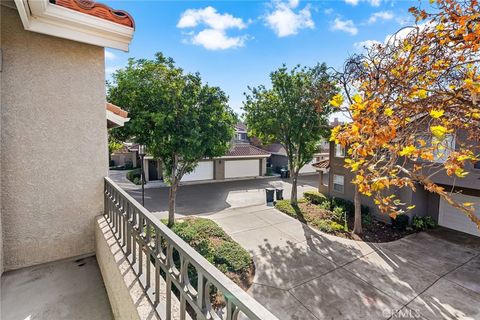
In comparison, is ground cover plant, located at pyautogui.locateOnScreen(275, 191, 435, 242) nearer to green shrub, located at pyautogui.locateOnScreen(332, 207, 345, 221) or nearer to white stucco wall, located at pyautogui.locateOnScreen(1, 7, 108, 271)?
green shrub, located at pyautogui.locateOnScreen(332, 207, 345, 221)

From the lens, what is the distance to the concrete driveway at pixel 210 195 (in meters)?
13.4

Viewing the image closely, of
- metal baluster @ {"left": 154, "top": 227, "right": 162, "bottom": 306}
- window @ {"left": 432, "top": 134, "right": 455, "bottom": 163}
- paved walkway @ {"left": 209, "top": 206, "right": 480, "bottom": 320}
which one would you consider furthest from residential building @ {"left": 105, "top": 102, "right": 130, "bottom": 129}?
paved walkway @ {"left": 209, "top": 206, "right": 480, "bottom": 320}

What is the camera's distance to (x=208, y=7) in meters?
5.80

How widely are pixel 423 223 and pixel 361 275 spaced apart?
6291mm

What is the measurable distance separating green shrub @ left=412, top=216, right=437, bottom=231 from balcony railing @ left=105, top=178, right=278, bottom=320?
39.2 ft

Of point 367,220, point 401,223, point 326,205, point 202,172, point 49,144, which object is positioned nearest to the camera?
point 49,144

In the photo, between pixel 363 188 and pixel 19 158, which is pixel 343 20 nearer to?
pixel 363 188

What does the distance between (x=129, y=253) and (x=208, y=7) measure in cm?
599

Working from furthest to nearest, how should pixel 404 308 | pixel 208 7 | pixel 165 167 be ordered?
pixel 165 167 < pixel 208 7 < pixel 404 308

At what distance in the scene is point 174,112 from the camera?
830cm

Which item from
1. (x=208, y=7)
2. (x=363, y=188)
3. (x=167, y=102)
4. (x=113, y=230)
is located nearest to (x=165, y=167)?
(x=167, y=102)

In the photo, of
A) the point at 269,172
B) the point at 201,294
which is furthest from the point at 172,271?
the point at 269,172

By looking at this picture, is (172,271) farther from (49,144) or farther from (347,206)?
(347,206)

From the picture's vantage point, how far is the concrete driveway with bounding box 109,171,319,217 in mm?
13352
